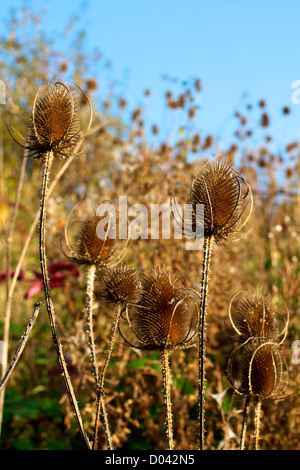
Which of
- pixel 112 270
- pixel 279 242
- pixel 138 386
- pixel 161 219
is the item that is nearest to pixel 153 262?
pixel 161 219

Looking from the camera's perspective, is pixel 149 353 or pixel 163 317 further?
pixel 149 353

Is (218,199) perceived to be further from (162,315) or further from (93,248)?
(93,248)

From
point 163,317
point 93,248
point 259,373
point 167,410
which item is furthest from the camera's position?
point 93,248

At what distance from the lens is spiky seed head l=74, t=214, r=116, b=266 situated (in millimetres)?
1927

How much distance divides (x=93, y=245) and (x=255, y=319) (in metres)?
0.75

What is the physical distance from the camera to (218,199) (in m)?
1.66

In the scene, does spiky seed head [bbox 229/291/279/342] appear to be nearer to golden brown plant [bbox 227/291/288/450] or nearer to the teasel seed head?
golden brown plant [bbox 227/291/288/450]

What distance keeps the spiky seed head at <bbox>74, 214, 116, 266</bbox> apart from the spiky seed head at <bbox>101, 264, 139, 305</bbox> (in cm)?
13

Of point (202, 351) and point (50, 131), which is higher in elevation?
point (50, 131)

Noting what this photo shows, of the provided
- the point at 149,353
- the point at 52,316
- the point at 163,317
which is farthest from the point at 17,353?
the point at 149,353

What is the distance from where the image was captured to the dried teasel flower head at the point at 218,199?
5.26ft

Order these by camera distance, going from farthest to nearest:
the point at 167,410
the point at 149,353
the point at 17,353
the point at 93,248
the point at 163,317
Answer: the point at 149,353
the point at 93,248
the point at 163,317
the point at 167,410
the point at 17,353
